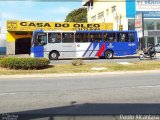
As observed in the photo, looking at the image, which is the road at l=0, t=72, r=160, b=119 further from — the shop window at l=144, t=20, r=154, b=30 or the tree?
the tree

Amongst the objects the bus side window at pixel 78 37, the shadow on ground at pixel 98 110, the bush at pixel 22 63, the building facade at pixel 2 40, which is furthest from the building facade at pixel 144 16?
the shadow on ground at pixel 98 110

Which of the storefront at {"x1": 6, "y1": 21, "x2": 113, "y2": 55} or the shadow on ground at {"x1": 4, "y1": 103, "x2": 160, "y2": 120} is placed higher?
the storefront at {"x1": 6, "y1": 21, "x2": 113, "y2": 55}

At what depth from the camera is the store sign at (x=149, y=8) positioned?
56312mm

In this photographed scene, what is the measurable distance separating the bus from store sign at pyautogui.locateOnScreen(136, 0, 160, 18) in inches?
795

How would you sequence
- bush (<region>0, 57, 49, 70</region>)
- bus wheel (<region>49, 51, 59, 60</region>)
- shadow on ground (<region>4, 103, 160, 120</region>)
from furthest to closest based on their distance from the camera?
1. bus wheel (<region>49, 51, 59, 60</region>)
2. bush (<region>0, 57, 49, 70</region>)
3. shadow on ground (<region>4, 103, 160, 120</region>)

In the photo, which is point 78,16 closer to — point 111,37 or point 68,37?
point 111,37

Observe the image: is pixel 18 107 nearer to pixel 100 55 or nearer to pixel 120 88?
pixel 120 88

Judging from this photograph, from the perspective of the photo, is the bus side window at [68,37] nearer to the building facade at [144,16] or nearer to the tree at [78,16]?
the building facade at [144,16]

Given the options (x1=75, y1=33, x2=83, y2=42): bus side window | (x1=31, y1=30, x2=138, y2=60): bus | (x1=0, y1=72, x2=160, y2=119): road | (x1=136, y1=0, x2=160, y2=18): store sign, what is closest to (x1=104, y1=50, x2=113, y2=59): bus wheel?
(x1=31, y1=30, x2=138, y2=60): bus

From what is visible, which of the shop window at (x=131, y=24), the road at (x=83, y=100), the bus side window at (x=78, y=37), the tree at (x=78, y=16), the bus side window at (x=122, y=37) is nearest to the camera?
the road at (x=83, y=100)

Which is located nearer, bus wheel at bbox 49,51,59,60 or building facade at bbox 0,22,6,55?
bus wheel at bbox 49,51,59,60

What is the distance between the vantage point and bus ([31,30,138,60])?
3547 cm

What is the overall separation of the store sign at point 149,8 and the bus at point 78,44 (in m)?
20.2

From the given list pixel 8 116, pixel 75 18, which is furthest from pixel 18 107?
pixel 75 18
